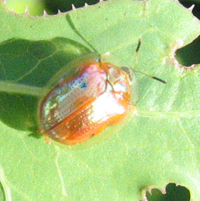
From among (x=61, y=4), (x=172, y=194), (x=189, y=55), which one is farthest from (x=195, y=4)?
(x=172, y=194)

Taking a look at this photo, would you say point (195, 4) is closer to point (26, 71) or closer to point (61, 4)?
point (61, 4)

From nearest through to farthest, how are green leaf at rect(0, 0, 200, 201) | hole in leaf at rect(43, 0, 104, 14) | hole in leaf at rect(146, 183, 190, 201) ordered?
green leaf at rect(0, 0, 200, 201), hole in leaf at rect(146, 183, 190, 201), hole in leaf at rect(43, 0, 104, 14)

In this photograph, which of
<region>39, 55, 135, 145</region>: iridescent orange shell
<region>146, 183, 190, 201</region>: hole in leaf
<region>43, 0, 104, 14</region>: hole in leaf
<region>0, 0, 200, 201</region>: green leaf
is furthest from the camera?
<region>43, 0, 104, 14</region>: hole in leaf

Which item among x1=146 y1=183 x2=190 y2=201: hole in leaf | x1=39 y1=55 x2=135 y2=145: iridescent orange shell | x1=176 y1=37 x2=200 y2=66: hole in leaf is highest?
x1=39 y1=55 x2=135 y2=145: iridescent orange shell

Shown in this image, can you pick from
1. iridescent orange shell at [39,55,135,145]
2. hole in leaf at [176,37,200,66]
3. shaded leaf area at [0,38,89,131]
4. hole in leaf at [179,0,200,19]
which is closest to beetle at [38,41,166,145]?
iridescent orange shell at [39,55,135,145]

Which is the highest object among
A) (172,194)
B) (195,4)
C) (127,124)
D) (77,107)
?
(195,4)

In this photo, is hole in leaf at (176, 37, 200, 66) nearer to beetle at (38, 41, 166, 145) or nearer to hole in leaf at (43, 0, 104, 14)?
hole in leaf at (43, 0, 104, 14)

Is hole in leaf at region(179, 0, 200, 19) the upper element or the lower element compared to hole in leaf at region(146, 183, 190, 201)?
upper
